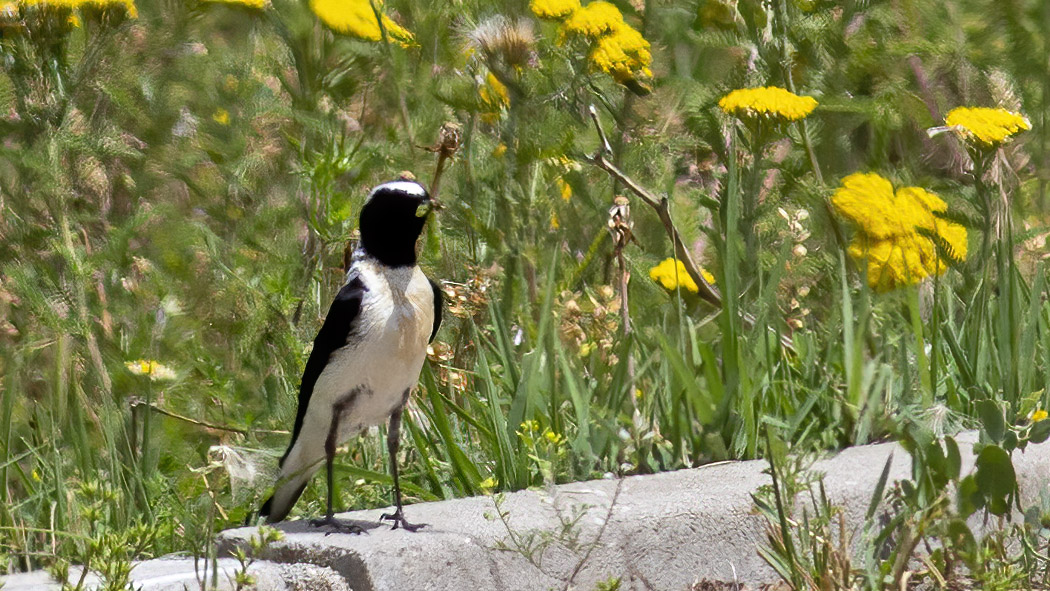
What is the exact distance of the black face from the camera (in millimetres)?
2695

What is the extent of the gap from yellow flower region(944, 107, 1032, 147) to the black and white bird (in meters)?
1.19

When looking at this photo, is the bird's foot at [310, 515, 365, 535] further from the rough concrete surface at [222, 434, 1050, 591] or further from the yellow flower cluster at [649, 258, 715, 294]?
the yellow flower cluster at [649, 258, 715, 294]

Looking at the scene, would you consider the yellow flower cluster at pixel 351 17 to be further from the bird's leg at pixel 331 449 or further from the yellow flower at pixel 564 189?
the bird's leg at pixel 331 449

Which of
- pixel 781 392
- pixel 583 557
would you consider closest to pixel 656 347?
pixel 781 392

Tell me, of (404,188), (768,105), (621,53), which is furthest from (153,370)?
(768,105)

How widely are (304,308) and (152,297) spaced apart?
0.56m

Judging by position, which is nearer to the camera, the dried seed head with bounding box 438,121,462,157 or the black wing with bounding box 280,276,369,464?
the black wing with bounding box 280,276,369,464

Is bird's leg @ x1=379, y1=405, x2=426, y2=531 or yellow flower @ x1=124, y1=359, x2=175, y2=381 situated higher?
yellow flower @ x1=124, y1=359, x2=175, y2=381

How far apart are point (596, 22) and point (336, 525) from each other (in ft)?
5.12

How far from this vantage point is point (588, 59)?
3.59 m

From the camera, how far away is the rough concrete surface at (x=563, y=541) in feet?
7.97

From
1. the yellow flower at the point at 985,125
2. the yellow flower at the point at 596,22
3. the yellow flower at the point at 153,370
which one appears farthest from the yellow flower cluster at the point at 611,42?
the yellow flower at the point at 153,370

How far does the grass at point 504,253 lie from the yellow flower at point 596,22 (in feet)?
0.16

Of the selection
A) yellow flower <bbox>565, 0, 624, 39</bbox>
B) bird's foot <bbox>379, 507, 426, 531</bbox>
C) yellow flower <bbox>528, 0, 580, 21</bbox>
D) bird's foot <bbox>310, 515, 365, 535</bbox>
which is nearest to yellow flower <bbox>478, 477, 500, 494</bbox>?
bird's foot <bbox>379, 507, 426, 531</bbox>
